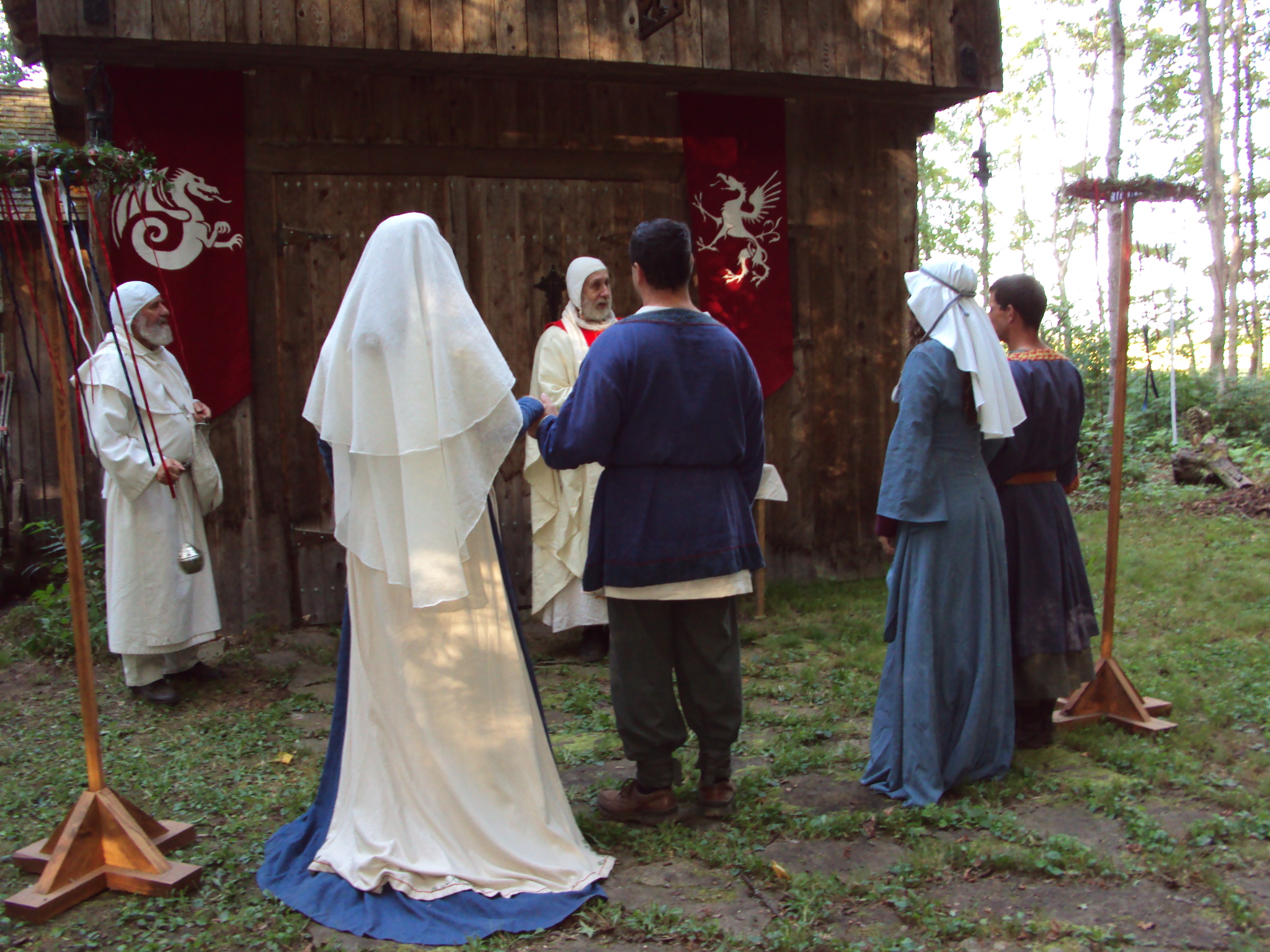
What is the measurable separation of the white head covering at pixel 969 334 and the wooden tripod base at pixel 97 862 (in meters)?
3.00

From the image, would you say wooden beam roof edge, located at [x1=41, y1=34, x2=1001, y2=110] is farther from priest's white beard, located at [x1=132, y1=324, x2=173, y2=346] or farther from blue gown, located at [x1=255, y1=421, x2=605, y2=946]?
blue gown, located at [x1=255, y1=421, x2=605, y2=946]

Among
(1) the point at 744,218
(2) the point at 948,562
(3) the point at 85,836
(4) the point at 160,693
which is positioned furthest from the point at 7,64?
(2) the point at 948,562

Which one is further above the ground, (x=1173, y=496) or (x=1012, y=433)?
(x=1012, y=433)

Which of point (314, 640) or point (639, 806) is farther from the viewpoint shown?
point (314, 640)

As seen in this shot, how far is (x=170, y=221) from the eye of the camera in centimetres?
592

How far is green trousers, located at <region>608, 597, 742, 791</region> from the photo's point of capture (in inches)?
133

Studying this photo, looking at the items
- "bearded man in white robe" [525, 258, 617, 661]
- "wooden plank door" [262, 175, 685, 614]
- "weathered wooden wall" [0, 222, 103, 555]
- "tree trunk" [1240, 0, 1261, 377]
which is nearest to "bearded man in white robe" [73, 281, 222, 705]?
"wooden plank door" [262, 175, 685, 614]

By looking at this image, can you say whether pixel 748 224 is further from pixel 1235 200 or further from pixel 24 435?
pixel 1235 200

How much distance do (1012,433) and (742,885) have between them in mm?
1849

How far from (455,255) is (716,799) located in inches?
165

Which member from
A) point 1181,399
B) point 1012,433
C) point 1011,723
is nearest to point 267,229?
point 1012,433

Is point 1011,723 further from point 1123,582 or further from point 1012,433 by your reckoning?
point 1123,582

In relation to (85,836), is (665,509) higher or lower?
higher

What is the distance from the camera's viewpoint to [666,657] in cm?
343
